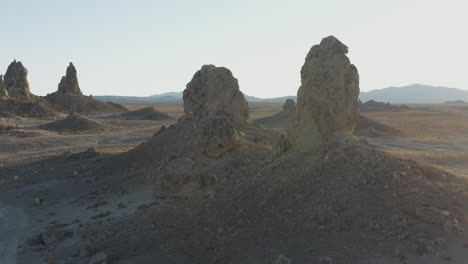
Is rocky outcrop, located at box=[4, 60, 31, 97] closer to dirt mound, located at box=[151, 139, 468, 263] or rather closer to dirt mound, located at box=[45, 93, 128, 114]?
dirt mound, located at box=[45, 93, 128, 114]

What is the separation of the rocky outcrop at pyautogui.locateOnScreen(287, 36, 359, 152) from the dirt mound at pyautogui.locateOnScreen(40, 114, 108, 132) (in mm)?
45146

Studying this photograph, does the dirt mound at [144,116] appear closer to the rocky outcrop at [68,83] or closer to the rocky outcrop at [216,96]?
the rocky outcrop at [68,83]

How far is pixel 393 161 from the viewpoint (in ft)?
38.2

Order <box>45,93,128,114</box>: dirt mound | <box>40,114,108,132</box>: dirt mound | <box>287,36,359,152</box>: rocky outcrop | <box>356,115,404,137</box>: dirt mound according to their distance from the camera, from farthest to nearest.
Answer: <box>45,93,128,114</box>: dirt mound → <box>40,114,108,132</box>: dirt mound → <box>356,115,404,137</box>: dirt mound → <box>287,36,359,152</box>: rocky outcrop

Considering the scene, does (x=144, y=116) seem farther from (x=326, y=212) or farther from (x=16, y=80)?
(x=326, y=212)

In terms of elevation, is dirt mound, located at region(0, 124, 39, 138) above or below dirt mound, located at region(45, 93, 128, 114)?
below

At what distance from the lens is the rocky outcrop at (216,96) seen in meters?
24.9

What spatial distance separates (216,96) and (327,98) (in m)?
12.6

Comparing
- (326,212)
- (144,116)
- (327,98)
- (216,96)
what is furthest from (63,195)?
(144,116)

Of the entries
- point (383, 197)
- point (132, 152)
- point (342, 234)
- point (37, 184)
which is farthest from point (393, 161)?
point (37, 184)

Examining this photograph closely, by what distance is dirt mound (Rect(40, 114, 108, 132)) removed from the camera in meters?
52.6

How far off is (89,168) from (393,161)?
65.4 ft

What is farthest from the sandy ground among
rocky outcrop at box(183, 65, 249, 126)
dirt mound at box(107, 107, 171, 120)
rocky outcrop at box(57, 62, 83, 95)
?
rocky outcrop at box(57, 62, 83, 95)

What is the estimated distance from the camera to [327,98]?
13234 mm
